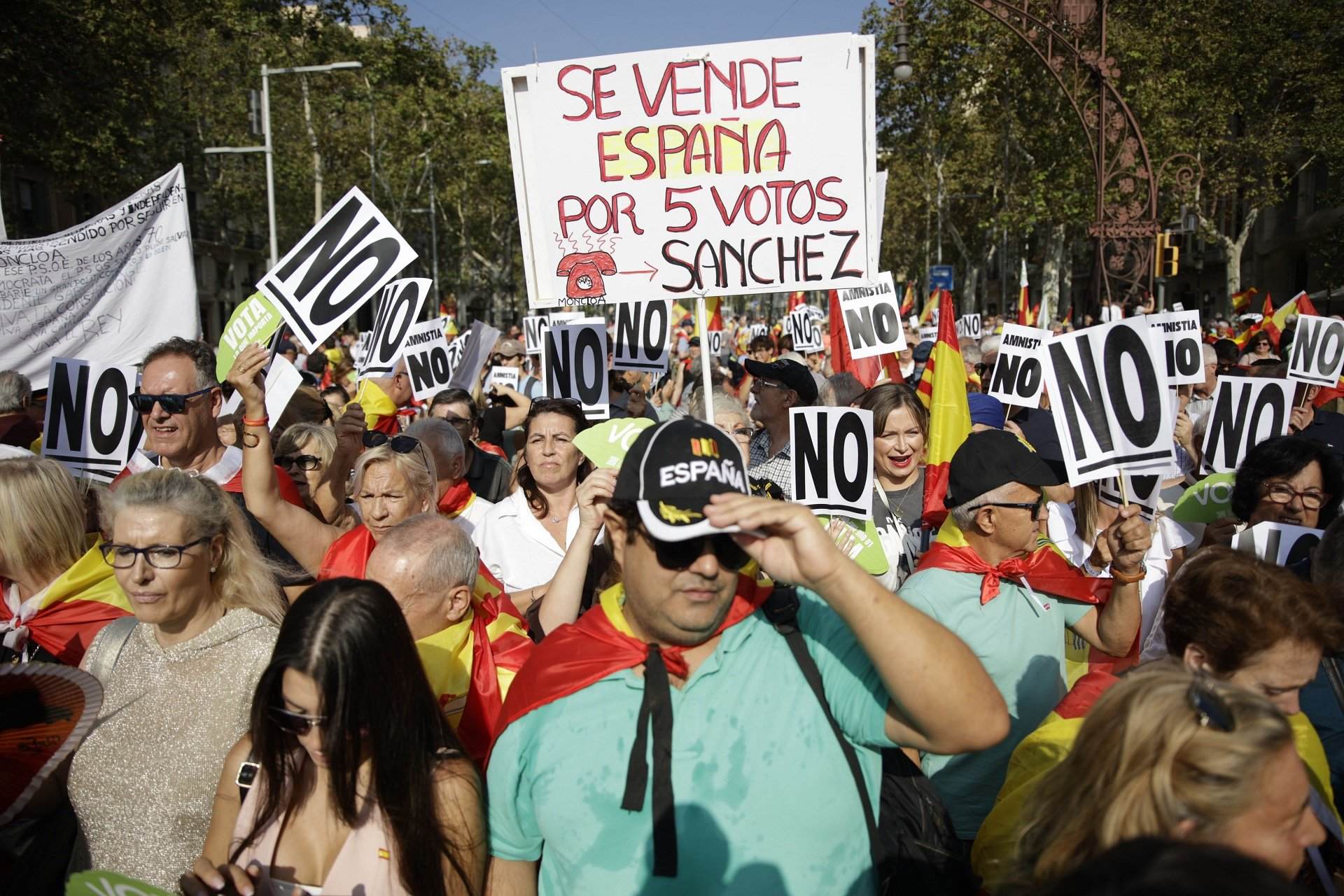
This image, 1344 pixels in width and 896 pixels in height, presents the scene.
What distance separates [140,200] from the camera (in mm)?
6859

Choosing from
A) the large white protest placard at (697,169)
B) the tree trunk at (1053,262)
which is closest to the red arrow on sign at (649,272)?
the large white protest placard at (697,169)

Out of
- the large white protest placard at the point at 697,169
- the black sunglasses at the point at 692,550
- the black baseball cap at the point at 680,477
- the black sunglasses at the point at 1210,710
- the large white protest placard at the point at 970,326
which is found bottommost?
the black sunglasses at the point at 1210,710

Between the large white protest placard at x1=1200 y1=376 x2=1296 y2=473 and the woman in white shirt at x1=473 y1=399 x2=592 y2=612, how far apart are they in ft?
10.8

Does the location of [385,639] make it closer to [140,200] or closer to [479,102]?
[140,200]

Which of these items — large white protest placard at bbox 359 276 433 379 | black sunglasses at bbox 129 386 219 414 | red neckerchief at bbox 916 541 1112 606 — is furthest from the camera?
large white protest placard at bbox 359 276 433 379

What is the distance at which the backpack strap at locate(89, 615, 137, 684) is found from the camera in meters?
2.95

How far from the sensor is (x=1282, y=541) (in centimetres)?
377

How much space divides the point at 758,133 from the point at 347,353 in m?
18.9

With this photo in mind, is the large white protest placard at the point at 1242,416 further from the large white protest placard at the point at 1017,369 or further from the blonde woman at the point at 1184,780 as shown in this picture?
the blonde woman at the point at 1184,780

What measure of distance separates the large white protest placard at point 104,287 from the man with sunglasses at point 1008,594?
18.0ft

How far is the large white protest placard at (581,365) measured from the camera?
7180 millimetres

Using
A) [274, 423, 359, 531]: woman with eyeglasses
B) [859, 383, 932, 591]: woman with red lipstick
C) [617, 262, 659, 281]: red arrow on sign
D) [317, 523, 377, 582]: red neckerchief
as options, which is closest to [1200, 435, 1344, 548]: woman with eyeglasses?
[859, 383, 932, 591]: woman with red lipstick

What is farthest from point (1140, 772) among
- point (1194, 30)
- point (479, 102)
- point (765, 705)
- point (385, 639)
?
point (479, 102)

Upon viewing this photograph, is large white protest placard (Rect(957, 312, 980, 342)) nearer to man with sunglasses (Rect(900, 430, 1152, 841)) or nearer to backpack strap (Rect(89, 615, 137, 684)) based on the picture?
man with sunglasses (Rect(900, 430, 1152, 841))
